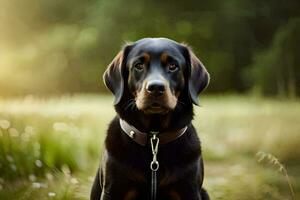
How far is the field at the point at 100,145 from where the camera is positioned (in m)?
4.03

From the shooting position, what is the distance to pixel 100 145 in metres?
4.23

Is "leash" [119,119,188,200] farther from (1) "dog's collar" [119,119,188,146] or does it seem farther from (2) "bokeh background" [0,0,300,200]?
(2) "bokeh background" [0,0,300,200]

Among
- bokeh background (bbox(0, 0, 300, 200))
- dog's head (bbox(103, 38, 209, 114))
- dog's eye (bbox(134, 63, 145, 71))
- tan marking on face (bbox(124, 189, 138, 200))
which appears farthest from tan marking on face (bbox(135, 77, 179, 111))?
bokeh background (bbox(0, 0, 300, 200))

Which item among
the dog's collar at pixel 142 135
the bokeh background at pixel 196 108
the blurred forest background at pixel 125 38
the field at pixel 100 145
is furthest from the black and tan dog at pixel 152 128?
the blurred forest background at pixel 125 38

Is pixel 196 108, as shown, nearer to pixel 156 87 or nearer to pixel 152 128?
pixel 152 128

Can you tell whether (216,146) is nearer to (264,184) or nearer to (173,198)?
(264,184)

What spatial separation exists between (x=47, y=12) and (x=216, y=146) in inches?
50.4

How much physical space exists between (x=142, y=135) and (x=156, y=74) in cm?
30

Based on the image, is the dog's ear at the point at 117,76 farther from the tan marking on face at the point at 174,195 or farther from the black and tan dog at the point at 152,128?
the tan marking on face at the point at 174,195

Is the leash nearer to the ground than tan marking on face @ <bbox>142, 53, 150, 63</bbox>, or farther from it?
nearer to the ground

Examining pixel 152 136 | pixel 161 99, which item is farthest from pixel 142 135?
pixel 161 99

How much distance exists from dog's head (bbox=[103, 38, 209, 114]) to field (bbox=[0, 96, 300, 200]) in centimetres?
92

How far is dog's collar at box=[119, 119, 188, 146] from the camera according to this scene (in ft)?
10.4

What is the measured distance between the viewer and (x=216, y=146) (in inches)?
172
